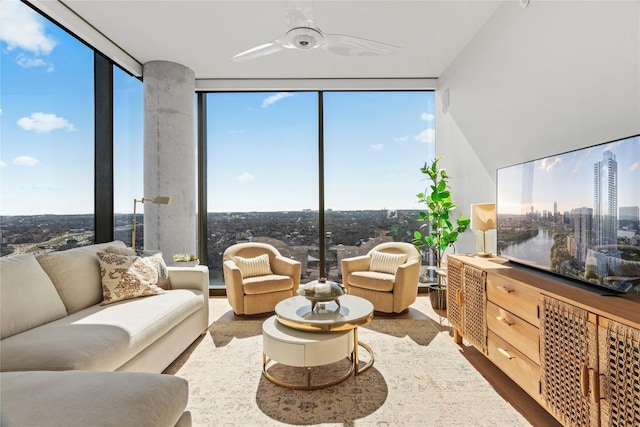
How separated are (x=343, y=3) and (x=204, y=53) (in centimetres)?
187

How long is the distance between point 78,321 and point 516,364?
288 cm

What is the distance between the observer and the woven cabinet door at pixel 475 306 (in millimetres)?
2455

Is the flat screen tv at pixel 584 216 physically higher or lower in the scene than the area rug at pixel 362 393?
higher

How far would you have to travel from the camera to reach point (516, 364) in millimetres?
2029

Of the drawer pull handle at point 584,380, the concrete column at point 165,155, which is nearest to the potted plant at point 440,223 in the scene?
the drawer pull handle at point 584,380

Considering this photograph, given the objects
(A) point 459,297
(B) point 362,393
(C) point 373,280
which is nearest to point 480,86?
(A) point 459,297

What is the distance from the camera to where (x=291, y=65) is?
4.19m

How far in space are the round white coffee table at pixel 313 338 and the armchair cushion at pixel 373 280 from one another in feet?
3.57

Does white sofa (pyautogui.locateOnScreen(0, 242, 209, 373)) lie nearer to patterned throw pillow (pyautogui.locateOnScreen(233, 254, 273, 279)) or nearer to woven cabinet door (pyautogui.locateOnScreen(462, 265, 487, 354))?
patterned throw pillow (pyautogui.locateOnScreen(233, 254, 273, 279))

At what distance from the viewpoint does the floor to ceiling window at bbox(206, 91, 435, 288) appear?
15.7 ft

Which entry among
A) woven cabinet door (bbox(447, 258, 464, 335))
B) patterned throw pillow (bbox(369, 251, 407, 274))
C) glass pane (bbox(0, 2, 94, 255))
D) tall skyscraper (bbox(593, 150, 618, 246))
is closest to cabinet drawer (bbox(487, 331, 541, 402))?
woven cabinet door (bbox(447, 258, 464, 335))

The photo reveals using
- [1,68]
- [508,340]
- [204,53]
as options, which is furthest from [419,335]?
[1,68]

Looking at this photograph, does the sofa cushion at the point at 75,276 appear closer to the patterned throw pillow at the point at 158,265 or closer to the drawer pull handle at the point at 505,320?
the patterned throw pillow at the point at 158,265

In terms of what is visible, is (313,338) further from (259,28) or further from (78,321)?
(259,28)
